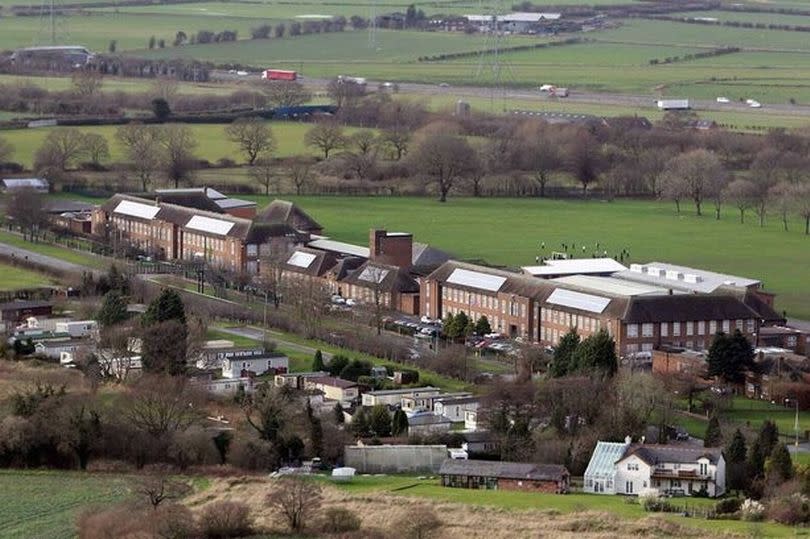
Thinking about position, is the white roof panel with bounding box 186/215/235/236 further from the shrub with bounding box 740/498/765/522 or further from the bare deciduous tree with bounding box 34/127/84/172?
the shrub with bounding box 740/498/765/522

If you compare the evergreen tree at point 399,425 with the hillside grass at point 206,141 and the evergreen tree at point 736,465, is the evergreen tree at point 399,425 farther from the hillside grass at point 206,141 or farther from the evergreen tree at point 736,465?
the hillside grass at point 206,141

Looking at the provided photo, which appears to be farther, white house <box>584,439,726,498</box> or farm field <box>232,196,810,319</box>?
farm field <box>232,196,810,319</box>

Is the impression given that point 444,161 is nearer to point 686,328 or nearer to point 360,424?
point 686,328

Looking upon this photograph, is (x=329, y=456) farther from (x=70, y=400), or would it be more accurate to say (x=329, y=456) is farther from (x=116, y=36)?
(x=116, y=36)

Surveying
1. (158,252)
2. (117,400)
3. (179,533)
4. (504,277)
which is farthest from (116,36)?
(179,533)

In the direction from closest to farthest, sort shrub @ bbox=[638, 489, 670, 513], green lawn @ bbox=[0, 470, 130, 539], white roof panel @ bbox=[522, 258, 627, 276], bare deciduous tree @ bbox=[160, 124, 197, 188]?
green lawn @ bbox=[0, 470, 130, 539] < shrub @ bbox=[638, 489, 670, 513] < white roof panel @ bbox=[522, 258, 627, 276] < bare deciduous tree @ bbox=[160, 124, 197, 188]

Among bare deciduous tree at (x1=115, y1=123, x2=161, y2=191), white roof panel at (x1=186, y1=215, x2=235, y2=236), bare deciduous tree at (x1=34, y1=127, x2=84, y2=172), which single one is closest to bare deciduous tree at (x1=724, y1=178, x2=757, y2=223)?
white roof panel at (x1=186, y1=215, x2=235, y2=236)
